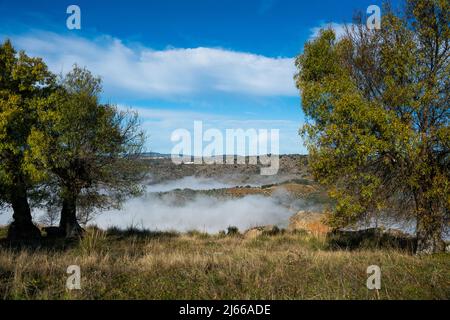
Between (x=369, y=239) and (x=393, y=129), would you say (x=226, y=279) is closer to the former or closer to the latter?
(x=393, y=129)

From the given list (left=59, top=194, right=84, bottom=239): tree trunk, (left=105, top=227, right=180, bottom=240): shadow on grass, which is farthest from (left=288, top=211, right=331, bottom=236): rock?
(left=59, top=194, right=84, bottom=239): tree trunk

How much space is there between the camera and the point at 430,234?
15430 millimetres

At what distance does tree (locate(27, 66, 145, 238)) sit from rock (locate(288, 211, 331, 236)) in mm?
12462

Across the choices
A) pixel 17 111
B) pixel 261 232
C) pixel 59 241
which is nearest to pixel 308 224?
pixel 261 232

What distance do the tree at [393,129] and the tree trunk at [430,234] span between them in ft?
0.12

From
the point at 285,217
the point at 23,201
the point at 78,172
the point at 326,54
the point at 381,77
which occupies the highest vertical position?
the point at 326,54

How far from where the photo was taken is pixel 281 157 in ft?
316

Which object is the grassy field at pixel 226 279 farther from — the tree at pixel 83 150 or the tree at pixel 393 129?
the tree at pixel 83 150

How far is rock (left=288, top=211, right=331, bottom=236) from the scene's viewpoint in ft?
94.8

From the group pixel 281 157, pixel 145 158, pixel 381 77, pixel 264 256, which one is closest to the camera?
pixel 264 256

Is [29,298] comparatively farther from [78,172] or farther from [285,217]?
[285,217]

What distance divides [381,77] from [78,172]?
1689 cm

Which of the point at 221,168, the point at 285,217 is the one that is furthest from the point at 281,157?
the point at 285,217
